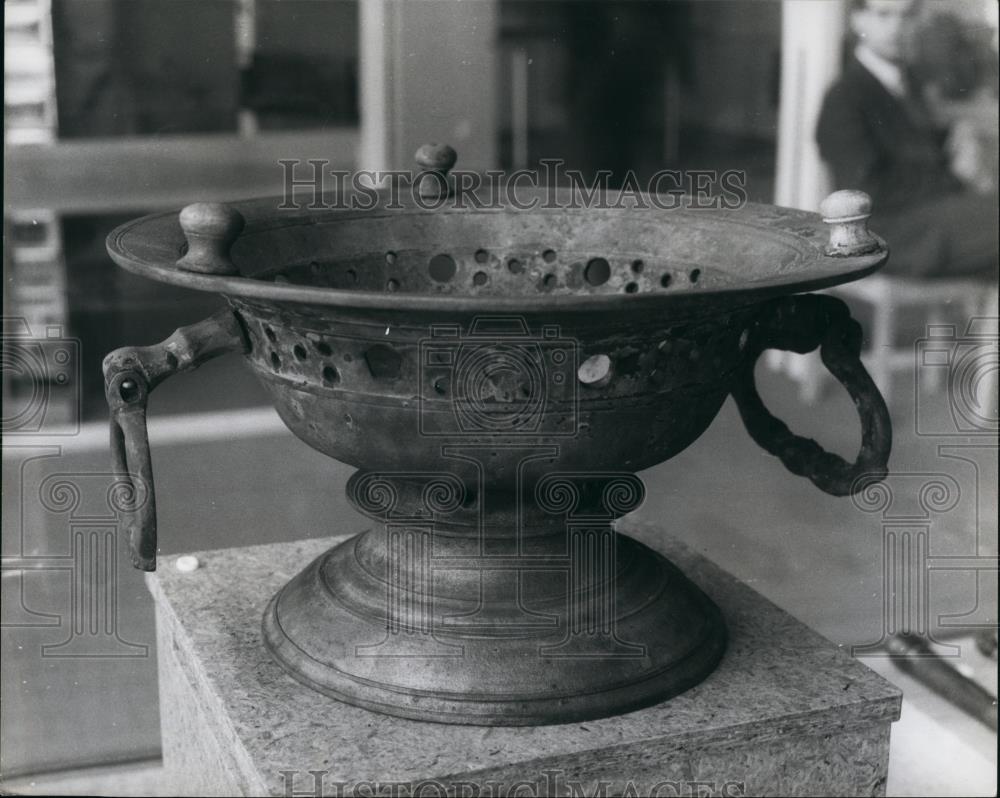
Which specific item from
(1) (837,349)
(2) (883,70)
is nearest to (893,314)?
(2) (883,70)

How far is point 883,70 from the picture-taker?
2.89 m

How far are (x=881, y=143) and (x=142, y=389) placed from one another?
81.7 inches

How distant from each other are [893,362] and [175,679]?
1874 mm

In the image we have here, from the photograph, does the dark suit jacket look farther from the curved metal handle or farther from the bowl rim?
the curved metal handle

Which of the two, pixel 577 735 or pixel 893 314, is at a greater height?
pixel 893 314

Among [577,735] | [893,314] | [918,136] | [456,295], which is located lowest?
[577,735]

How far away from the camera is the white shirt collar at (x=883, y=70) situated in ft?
9.41

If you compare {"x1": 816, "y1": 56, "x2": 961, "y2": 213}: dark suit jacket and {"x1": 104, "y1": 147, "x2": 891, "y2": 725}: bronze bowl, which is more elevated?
{"x1": 816, "y1": 56, "x2": 961, "y2": 213}: dark suit jacket

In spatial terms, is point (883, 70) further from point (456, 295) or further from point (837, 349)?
point (456, 295)

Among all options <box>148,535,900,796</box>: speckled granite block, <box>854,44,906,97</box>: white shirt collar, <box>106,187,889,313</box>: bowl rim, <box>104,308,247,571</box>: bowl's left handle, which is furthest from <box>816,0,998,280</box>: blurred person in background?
<box>104,308,247,571</box>: bowl's left handle

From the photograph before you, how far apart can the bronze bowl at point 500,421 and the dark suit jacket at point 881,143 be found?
4.42ft

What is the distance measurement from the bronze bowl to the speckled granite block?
0.03 metres

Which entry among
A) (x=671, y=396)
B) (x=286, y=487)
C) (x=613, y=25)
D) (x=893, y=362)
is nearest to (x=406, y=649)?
(x=671, y=396)

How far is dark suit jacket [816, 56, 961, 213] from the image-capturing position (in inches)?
115
